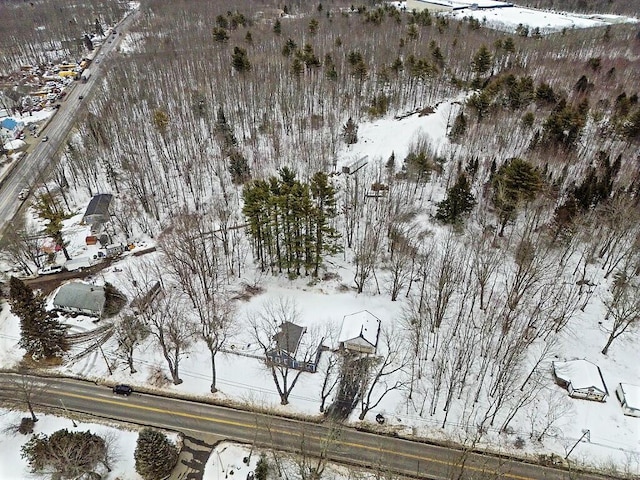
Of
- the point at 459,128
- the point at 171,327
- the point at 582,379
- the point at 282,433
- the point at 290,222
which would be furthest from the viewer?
the point at 459,128

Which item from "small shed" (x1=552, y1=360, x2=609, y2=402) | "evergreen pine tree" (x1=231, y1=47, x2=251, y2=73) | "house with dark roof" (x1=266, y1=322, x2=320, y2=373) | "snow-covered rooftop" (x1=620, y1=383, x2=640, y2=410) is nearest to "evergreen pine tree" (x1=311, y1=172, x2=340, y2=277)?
"house with dark roof" (x1=266, y1=322, x2=320, y2=373)

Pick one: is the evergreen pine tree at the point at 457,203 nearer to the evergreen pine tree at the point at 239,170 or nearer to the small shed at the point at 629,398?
the small shed at the point at 629,398

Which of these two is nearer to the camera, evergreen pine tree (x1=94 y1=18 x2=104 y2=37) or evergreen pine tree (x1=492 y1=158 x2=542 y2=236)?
evergreen pine tree (x1=492 y1=158 x2=542 y2=236)

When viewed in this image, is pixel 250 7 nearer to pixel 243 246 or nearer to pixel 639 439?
pixel 243 246

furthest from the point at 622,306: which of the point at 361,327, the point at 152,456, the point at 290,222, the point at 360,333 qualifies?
the point at 152,456

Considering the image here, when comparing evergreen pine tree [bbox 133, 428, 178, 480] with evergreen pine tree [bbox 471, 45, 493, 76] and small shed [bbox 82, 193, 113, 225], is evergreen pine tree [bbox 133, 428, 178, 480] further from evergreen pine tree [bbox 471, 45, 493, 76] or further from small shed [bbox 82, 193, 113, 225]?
evergreen pine tree [bbox 471, 45, 493, 76]

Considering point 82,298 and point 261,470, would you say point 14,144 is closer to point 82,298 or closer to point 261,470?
point 82,298

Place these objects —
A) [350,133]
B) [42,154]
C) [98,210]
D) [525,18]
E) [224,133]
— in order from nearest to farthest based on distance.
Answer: [98,210] → [224,133] → [350,133] → [42,154] → [525,18]
